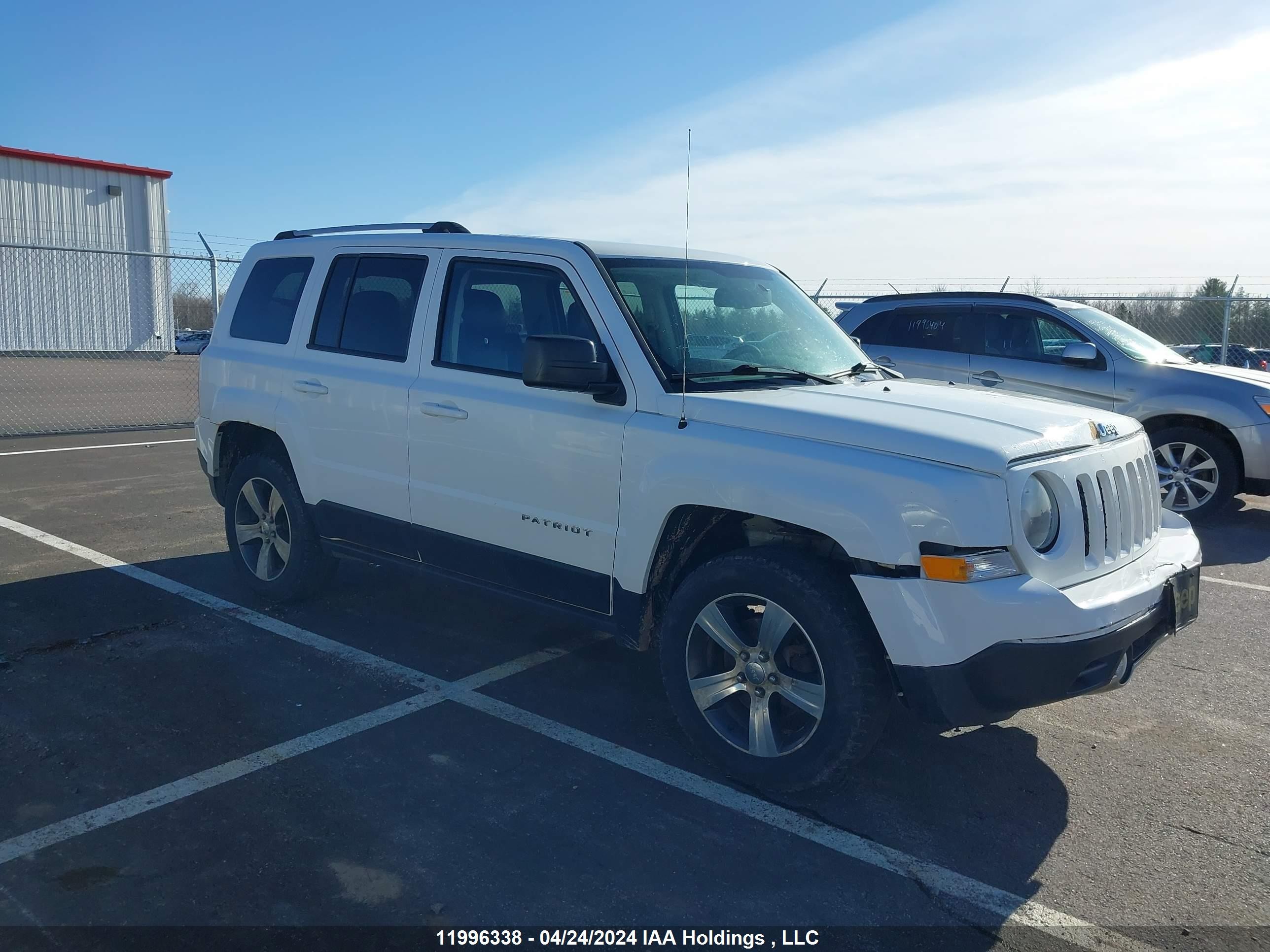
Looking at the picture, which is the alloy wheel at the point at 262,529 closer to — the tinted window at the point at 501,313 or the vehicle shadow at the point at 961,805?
the tinted window at the point at 501,313

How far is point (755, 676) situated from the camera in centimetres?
371

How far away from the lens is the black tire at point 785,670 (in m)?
3.42

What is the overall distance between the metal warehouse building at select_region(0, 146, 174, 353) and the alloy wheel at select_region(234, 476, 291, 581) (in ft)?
54.0

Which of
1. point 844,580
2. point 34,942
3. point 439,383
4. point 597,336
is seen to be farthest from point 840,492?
point 34,942

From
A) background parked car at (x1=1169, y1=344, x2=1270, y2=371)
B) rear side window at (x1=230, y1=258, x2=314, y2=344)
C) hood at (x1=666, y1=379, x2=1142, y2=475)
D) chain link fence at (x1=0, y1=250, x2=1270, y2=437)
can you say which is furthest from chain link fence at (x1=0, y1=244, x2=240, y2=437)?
background parked car at (x1=1169, y1=344, x2=1270, y2=371)

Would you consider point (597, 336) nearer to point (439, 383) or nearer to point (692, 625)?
point (439, 383)

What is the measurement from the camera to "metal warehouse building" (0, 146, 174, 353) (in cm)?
2538

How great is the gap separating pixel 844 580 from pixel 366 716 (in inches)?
85.4

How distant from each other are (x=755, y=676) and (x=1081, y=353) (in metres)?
6.14

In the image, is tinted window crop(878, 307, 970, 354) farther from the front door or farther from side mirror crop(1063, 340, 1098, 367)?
the front door

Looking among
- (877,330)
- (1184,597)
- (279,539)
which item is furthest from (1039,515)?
(877,330)

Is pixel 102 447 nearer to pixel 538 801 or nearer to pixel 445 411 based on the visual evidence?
pixel 445 411

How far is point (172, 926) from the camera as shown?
284 centimetres

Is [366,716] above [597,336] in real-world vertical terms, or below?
below
